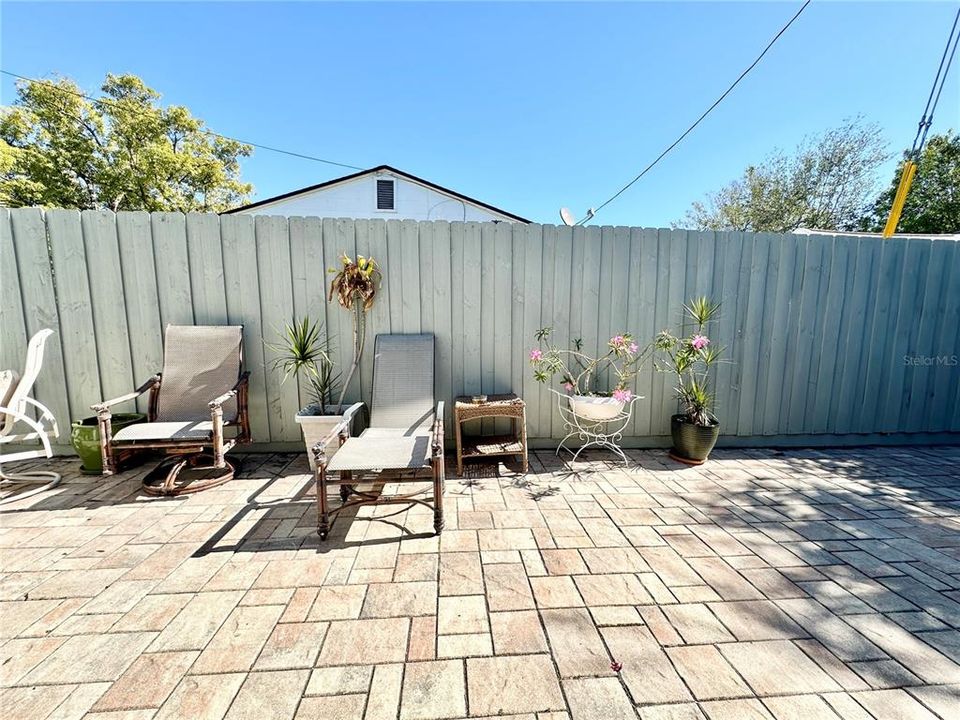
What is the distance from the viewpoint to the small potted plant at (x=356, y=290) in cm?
313

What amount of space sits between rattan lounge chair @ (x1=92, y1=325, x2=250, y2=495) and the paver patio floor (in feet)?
0.97

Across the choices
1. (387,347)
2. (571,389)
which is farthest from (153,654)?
(571,389)

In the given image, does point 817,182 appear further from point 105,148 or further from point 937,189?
point 105,148

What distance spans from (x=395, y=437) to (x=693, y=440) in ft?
8.42

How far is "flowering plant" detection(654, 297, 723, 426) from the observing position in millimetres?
3252

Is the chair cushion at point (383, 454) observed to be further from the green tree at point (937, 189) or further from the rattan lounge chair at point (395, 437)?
the green tree at point (937, 189)

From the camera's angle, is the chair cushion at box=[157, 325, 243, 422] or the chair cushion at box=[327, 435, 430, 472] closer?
the chair cushion at box=[327, 435, 430, 472]

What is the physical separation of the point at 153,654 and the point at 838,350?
5499 mm

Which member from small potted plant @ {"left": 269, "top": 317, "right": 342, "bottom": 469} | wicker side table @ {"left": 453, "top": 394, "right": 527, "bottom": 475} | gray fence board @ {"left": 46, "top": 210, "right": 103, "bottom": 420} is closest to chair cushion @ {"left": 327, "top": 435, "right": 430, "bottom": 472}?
wicker side table @ {"left": 453, "top": 394, "right": 527, "bottom": 475}

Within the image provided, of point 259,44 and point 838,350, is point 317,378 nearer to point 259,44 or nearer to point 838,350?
point 838,350

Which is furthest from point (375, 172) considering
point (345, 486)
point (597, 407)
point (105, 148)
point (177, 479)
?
point (105, 148)

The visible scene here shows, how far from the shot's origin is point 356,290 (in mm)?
3160

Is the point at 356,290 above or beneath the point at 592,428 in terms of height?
above

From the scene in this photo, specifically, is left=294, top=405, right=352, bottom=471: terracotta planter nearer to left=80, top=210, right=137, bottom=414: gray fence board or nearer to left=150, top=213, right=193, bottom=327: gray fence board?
left=150, top=213, right=193, bottom=327: gray fence board
